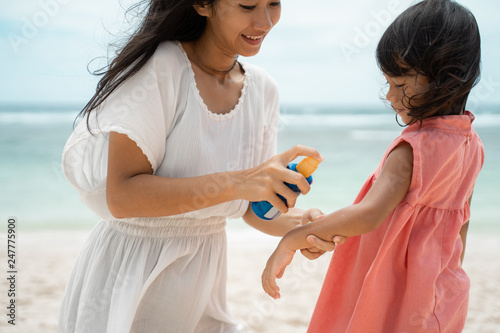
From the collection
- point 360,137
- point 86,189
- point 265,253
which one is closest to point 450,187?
point 86,189

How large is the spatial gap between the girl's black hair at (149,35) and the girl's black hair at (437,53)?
21.5 inches

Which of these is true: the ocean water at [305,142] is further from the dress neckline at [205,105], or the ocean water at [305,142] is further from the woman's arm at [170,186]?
the woman's arm at [170,186]

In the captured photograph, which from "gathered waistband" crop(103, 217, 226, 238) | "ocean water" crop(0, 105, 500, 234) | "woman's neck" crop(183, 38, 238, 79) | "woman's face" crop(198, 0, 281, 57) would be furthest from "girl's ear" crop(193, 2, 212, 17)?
"ocean water" crop(0, 105, 500, 234)

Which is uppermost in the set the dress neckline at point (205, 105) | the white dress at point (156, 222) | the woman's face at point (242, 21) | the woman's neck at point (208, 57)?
the woman's face at point (242, 21)

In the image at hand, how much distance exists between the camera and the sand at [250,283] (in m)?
3.17

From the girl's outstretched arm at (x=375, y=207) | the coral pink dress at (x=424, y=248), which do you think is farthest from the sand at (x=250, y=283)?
the girl's outstretched arm at (x=375, y=207)

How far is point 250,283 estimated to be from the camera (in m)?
3.88

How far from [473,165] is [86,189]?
1.12m

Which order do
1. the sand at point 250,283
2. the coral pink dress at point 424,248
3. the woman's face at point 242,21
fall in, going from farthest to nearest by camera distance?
the sand at point 250,283
the woman's face at point 242,21
the coral pink dress at point 424,248

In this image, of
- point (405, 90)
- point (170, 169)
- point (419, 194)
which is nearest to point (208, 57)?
point (170, 169)

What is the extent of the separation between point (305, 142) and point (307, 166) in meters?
8.98

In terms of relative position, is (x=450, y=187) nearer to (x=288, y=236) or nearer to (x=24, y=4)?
(x=288, y=236)

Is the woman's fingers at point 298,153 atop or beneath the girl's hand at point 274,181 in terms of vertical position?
atop

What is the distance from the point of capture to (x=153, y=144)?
4.94 feet
